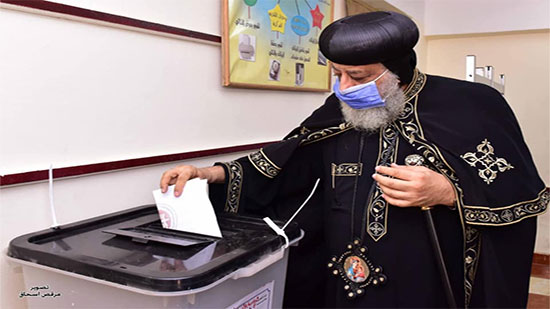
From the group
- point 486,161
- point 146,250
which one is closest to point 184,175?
point 146,250

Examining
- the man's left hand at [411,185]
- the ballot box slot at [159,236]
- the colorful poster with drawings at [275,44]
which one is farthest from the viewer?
the colorful poster with drawings at [275,44]

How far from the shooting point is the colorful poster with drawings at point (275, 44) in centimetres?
166

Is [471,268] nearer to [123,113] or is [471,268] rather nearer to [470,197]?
[470,197]

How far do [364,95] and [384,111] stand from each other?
0.28 ft

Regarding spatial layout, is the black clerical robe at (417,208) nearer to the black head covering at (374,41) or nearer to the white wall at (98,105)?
Result: the black head covering at (374,41)

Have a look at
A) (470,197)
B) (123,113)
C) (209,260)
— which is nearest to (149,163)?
(123,113)

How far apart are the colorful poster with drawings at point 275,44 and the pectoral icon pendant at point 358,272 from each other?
2.34 ft

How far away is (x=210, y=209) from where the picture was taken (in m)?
1.09

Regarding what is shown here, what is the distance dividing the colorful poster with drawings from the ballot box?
73 cm

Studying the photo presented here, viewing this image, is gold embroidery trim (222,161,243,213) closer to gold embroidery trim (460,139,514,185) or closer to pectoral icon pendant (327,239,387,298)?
pectoral icon pendant (327,239,387,298)

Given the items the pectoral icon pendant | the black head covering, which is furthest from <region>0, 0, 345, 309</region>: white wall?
the pectoral icon pendant

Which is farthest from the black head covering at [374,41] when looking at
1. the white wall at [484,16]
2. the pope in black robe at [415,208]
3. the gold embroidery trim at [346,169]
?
the white wall at [484,16]

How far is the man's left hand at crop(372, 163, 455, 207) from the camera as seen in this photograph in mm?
1137

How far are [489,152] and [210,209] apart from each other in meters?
0.72
